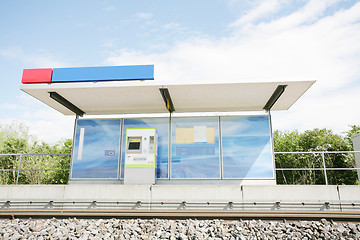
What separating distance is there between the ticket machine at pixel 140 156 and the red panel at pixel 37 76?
126 inches

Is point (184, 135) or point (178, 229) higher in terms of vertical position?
point (184, 135)

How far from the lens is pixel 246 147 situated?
9.88m

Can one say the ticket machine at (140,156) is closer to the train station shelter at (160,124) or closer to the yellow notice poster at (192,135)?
the train station shelter at (160,124)

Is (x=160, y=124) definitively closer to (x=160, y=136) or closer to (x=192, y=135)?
(x=160, y=136)

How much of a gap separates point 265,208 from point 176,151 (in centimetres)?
381

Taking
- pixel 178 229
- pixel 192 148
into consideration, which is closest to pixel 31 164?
pixel 192 148

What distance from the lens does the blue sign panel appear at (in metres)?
8.44

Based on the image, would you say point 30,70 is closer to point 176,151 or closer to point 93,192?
point 93,192

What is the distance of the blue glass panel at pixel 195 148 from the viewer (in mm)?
9695

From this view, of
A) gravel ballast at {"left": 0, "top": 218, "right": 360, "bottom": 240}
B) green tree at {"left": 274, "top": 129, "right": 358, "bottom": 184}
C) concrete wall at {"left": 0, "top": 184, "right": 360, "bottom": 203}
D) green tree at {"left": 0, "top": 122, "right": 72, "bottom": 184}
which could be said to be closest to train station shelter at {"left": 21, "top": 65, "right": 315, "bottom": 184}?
concrete wall at {"left": 0, "top": 184, "right": 360, "bottom": 203}

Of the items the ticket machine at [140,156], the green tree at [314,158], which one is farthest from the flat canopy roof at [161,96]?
the green tree at [314,158]

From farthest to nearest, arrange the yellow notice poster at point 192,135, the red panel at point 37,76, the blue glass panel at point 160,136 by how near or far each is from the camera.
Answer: the yellow notice poster at point 192,135
the blue glass panel at point 160,136
the red panel at point 37,76

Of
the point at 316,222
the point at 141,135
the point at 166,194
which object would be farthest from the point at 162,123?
the point at 316,222

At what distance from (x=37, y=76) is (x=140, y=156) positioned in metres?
4.36
